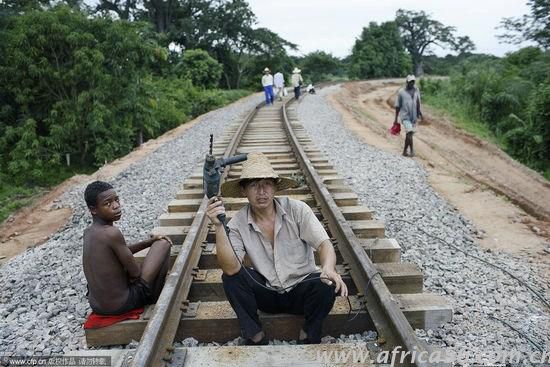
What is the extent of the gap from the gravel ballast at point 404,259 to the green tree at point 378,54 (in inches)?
1553

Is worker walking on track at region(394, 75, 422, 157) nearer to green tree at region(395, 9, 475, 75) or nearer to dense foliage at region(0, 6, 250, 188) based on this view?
dense foliage at region(0, 6, 250, 188)

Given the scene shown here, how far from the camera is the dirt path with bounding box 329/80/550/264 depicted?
17.8 feet

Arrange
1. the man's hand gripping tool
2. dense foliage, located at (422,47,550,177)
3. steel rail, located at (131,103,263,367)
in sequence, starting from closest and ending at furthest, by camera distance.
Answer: steel rail, located at (131,103,263,367), the man's hand gripping tool, dense foliage, located at (422,47,550,177)

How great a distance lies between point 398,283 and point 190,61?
27.2 meters

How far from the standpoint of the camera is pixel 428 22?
65.6 m

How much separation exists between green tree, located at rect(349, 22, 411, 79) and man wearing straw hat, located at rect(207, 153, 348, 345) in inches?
1748

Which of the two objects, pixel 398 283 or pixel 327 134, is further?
pixel 327 134

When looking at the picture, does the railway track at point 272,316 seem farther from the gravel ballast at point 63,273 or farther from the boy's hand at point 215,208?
the boy's hand at point 215,208

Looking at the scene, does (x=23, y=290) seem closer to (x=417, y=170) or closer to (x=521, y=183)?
(x=417, y=170)

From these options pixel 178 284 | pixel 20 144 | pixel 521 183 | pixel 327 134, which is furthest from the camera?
pixel 20 144

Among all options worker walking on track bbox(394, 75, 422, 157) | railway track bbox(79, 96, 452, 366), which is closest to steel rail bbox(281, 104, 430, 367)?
railway track bbox(79, 96, 452, 366)

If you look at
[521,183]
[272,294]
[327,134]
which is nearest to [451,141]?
[521,183]

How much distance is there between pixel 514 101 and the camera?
17891 millimetres

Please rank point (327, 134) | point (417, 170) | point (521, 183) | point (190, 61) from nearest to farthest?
point (417, 170), point (521, 183), point (327, 134), point (190, 61)
